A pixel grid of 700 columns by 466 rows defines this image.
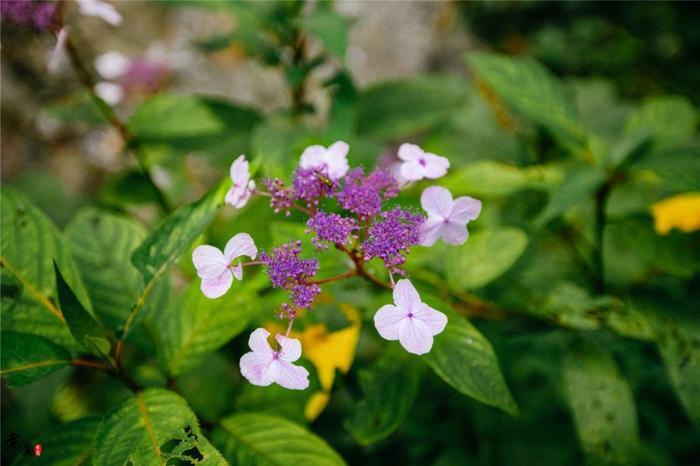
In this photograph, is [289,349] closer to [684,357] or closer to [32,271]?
[32,271]

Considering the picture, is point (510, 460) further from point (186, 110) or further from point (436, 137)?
point (186, 110)

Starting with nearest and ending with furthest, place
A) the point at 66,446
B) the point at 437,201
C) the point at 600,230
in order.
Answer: the point at 437,201
the point at 66,446
the point at 600,230

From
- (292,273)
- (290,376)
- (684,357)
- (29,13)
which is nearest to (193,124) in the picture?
(29,13)

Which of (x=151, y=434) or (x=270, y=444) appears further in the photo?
(x=270, y=444)

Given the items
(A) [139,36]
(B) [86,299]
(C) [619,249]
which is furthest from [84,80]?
(C) [619,249]

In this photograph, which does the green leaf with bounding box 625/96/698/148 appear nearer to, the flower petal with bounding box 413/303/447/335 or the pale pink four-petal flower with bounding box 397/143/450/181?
the pale pink four-petal flower with bounding box 397/143/450/181

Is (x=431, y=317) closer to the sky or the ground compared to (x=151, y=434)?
closer to the sky

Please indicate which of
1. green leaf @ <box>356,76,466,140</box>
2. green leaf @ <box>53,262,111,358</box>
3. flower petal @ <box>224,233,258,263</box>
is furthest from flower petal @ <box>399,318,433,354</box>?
green leaf @ <box>356,76,466,140</box>
